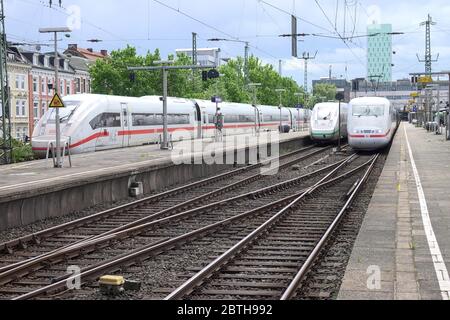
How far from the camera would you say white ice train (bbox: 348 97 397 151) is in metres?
30.2

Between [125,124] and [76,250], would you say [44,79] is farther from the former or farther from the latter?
[76,250]

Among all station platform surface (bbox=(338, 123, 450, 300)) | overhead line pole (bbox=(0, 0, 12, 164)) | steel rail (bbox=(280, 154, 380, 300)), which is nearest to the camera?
station platform surface (bbox=(338, 123, 450, 300))

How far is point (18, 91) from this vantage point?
6184 centimetres

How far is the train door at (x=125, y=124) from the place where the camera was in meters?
29.4

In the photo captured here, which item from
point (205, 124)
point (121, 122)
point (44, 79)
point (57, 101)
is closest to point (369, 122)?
point (121, 122)

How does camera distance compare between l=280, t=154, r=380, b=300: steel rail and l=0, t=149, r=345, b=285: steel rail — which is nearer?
l=280, t=154, r=380, b=300: steel rail

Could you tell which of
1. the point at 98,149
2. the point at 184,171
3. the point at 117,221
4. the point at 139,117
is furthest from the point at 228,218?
the point at 139,117

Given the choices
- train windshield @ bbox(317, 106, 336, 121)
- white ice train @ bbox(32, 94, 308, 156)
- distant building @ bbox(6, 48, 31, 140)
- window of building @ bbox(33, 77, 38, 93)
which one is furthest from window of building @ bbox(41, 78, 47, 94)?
train windshield @ bbox(317, 106, 336, 121)

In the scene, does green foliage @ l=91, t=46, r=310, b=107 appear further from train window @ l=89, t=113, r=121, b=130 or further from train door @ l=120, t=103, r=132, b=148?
train window @ l=89, t=113, r=121, b=130

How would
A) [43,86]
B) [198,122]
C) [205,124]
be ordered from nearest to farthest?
[198,122] → [205,124] → [43,86]

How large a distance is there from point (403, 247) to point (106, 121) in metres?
20.0

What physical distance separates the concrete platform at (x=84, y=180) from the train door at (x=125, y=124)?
134 inches

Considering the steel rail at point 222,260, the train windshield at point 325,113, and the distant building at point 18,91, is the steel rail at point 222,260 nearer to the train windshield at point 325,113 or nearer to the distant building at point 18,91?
the train windshield at point 325,113

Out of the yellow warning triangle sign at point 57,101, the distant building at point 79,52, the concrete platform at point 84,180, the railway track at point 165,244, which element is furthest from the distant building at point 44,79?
the railway track at point 165,244
